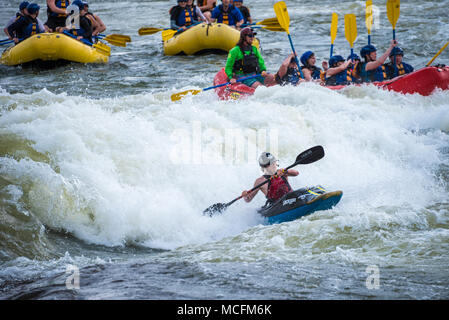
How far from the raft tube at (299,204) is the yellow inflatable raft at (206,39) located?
24.0 ft

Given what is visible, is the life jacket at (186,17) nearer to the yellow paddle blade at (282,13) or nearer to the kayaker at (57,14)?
the kayaker at (57,14)


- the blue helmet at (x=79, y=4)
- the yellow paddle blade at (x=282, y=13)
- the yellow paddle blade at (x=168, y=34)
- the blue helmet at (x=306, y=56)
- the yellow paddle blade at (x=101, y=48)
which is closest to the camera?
the blue helmet at (x=306, y=56)

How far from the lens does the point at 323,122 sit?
7.79 metres

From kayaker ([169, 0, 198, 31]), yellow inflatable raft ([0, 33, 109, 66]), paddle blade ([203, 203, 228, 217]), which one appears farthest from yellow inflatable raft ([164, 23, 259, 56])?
paddle blade ([203, 203, 228, 217])

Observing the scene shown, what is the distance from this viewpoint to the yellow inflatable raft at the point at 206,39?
11930 millimetres

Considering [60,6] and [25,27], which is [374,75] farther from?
[25,27]

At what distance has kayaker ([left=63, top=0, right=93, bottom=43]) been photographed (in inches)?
464

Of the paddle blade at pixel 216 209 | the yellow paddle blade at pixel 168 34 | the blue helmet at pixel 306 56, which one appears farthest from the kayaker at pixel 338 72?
the yellow paddle blade at pixel 168 34

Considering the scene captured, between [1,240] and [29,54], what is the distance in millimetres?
7748

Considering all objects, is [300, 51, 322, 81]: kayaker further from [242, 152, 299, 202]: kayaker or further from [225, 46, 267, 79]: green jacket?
[242, 152, 299, 202]: kayaker

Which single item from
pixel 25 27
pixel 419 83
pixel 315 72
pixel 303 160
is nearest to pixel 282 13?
pixel 315 72
